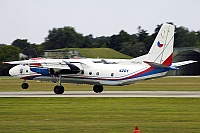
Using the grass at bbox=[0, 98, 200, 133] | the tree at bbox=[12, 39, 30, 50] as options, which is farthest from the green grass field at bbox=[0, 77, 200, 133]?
the tree at bbox=[12, 39, 30, 50]

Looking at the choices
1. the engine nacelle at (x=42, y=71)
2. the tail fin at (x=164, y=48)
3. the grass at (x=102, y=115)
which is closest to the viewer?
the grass at (x=102, y=115)

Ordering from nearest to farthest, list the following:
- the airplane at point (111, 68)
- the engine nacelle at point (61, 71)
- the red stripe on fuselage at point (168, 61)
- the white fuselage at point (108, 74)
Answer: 1. the red stripe on fuselage at point (168, 61)
2. the airplane at point (111, 68)
3. the white fuselage at point (108, 74)
4. the engine nacelle at point (61, 71)

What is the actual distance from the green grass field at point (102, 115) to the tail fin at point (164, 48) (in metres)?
7.46

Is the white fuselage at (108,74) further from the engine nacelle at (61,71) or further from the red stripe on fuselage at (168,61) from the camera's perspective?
the red stripe on fuselage at (168,61)

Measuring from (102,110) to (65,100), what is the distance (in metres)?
9.43

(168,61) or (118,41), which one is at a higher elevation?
(118,41)

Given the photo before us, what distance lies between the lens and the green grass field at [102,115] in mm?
25141

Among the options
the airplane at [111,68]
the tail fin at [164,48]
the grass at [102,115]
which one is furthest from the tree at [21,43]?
the grass at [102,115]

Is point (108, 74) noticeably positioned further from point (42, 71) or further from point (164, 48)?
point (42, 71)

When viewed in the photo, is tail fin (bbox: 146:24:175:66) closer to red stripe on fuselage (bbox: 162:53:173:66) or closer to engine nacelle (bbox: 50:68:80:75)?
red stripe on fuselage (bbox: 162:53:173:66)

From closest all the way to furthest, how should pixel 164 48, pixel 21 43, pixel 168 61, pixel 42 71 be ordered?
pixel 168 61 < pixel 164 48 < pixel 42 71 < pixel 21 43

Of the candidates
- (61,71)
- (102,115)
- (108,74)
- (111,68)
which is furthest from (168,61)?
(102,115)

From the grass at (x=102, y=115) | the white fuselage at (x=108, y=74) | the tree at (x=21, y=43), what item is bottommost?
the grass at (x=102, y=115)

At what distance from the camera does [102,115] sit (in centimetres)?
3109
